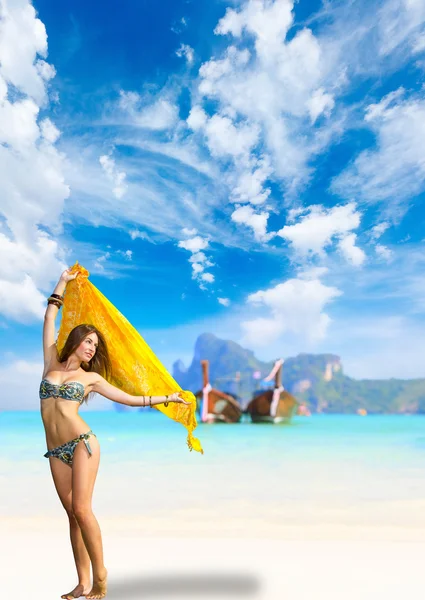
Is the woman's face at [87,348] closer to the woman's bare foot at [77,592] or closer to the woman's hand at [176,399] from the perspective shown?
the woman's hand at [176,399]

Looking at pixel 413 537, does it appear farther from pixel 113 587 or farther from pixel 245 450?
pixel 245 450

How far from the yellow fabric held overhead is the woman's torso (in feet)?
1.52

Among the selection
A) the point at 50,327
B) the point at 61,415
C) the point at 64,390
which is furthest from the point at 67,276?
the point at 61,415

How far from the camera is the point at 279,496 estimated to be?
36.8 ft

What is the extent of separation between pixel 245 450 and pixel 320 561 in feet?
59.7

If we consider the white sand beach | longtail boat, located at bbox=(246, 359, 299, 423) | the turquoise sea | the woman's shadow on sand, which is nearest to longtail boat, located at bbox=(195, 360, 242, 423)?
longtail boat, located at bbox=(246, 359, 299, 423)

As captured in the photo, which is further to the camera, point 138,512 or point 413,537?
point 138,512

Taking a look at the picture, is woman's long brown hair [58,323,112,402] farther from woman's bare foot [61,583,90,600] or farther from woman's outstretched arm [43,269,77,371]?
woman's bare foot [61,583,90,600]

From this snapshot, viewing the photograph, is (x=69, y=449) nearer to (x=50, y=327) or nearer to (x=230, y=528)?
(x=50, y=327)

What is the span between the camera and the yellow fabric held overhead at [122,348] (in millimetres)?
4078

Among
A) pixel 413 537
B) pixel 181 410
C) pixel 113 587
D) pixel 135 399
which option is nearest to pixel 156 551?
pixel 113 587

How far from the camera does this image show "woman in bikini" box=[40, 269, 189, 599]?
353cm

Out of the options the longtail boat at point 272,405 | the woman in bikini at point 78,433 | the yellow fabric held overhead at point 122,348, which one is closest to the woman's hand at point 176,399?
the woman in bikini at point 78,433

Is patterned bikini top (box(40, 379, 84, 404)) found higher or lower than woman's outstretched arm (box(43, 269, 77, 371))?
lower
